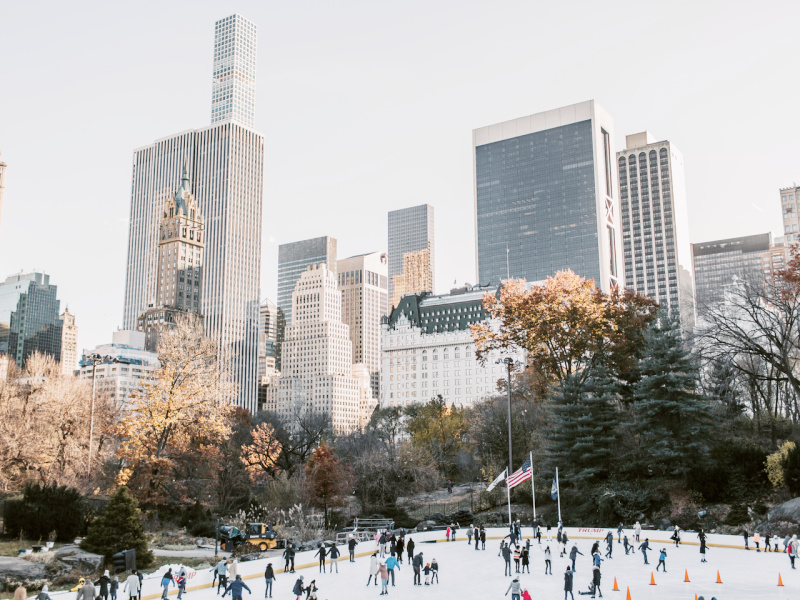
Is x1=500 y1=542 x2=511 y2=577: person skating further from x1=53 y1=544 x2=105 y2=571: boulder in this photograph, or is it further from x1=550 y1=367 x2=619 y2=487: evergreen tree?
x1=550 y1=367 x2=619 y2=487: evergreen tree

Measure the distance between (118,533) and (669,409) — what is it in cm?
3401

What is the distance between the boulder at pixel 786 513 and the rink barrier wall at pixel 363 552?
52.3 inches

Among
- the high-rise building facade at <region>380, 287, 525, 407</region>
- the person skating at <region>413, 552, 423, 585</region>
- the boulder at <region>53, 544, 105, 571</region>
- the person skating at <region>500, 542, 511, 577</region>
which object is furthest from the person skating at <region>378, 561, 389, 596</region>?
the high-rise building facade at <region>380, 287, 525, 407</region>

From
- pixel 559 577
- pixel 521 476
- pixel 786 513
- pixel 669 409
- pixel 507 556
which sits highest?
pixel 669 409

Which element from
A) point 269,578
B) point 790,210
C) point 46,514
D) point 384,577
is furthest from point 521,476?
point 790,210

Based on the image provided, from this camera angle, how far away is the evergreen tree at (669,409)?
4681 cm

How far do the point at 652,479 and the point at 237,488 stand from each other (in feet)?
100

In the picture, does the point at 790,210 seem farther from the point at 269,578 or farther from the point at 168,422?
the point at 269,578

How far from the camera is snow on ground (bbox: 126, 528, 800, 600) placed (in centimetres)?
2738

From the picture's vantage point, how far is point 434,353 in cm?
18375

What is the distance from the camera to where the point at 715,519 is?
44.9m

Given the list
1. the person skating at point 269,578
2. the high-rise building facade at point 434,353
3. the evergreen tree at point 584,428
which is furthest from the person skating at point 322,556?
the high-rise building facade at point 434,353

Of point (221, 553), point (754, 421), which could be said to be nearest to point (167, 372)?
point (221, 553)

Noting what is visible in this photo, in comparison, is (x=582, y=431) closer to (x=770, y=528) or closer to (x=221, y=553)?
(x=770, y=528)
